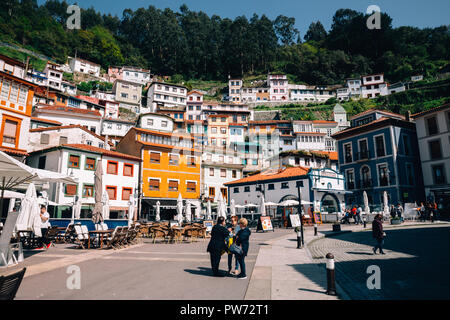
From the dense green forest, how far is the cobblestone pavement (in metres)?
87.9

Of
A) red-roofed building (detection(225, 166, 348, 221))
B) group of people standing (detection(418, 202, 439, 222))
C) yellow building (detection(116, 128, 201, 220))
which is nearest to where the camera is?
group of people standing (detection(418, 202, 439, 222))

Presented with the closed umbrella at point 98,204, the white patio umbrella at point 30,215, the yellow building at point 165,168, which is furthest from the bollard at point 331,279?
the yellow building at point 165,168

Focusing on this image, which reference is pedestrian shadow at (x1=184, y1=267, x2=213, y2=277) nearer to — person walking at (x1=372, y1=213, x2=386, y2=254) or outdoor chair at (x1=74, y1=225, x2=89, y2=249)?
person walking at (x1=372, y1=213, x2=386, y2=254)

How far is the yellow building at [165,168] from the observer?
35.6m

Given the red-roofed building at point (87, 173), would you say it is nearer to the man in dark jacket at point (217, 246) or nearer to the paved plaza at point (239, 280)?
the paved plaza at point (239, 280)

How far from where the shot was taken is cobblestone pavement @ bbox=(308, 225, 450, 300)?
5805mm

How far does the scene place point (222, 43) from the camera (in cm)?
11244

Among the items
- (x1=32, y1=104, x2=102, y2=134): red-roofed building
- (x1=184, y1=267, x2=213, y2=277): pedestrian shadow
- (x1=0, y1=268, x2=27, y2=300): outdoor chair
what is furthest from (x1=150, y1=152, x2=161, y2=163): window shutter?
(x1=0, y1=268, x2=27, y2=300): outdoor chair

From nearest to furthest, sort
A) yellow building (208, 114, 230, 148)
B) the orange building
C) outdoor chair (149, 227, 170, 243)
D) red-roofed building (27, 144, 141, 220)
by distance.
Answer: outdoor chair (149, 227, 170, 243) < the orange building < red-roofed building (27, 144, 141, 220) < yellow building (208, 114, 230, 148)

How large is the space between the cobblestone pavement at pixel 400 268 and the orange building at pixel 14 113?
24697 mm

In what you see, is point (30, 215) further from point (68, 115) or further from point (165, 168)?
point (68, 115)

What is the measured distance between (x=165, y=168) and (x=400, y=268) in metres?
31.9
